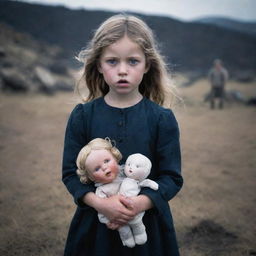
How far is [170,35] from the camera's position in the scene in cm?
2881

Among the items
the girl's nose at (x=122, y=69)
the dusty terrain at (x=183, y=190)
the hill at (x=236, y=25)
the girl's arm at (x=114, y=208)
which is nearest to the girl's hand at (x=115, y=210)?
the girl's arm at (x=114, y=208)

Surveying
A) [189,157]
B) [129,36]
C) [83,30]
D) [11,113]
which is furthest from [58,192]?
[83,30]

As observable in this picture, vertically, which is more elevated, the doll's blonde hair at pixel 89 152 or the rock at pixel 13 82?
the rock at pixel 13 82

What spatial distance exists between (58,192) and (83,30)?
25522 mm

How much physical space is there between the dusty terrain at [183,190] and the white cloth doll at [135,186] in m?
1.04

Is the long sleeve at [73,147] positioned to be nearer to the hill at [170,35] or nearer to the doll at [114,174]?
the doll at [114,174]

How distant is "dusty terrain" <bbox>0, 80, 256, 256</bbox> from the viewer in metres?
2.95

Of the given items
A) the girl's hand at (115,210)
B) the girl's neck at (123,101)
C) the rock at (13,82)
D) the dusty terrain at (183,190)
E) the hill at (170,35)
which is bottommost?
the dusty terrain at (183,190)

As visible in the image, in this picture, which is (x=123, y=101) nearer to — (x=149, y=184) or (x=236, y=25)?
(x=149, y=184)

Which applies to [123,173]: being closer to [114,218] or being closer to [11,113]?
[114,218]

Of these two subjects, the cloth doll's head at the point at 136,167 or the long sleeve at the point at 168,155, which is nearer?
the cloth doll's head at the point at 136,167

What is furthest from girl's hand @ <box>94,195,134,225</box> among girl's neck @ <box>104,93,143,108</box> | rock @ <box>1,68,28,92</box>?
rock @ <box>1,68,28,92</box>

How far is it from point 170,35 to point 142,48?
28794 mm

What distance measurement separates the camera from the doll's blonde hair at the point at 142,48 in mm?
1510
